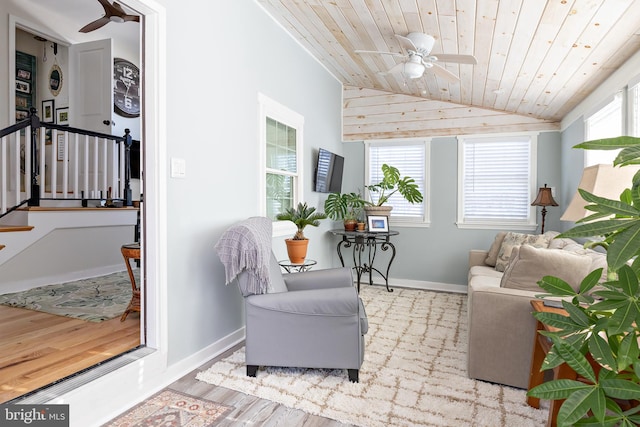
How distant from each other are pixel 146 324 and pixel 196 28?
1.99 metres

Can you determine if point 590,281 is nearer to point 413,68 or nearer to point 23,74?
point 413,68

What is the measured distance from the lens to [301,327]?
Answer: 2.41m

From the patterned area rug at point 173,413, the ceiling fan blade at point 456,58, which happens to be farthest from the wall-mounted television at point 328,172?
the patterned area rug at point 173,413

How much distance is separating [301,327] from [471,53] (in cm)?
260

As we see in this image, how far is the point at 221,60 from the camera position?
288 cm

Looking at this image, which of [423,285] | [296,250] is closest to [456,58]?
[296,250]

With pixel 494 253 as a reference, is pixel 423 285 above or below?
below

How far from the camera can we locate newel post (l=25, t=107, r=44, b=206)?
398 centimetres

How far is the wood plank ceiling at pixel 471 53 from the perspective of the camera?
2.35 meters

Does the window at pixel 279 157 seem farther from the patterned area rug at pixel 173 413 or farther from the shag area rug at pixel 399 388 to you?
the patterned area rug at pixel 173 413

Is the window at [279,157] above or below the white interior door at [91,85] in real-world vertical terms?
below

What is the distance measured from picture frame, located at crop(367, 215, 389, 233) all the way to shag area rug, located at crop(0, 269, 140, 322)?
286 centimetres

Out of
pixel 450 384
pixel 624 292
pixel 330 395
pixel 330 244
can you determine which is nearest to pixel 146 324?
pixel 330 395

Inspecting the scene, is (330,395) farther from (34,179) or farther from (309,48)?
(34,179)
